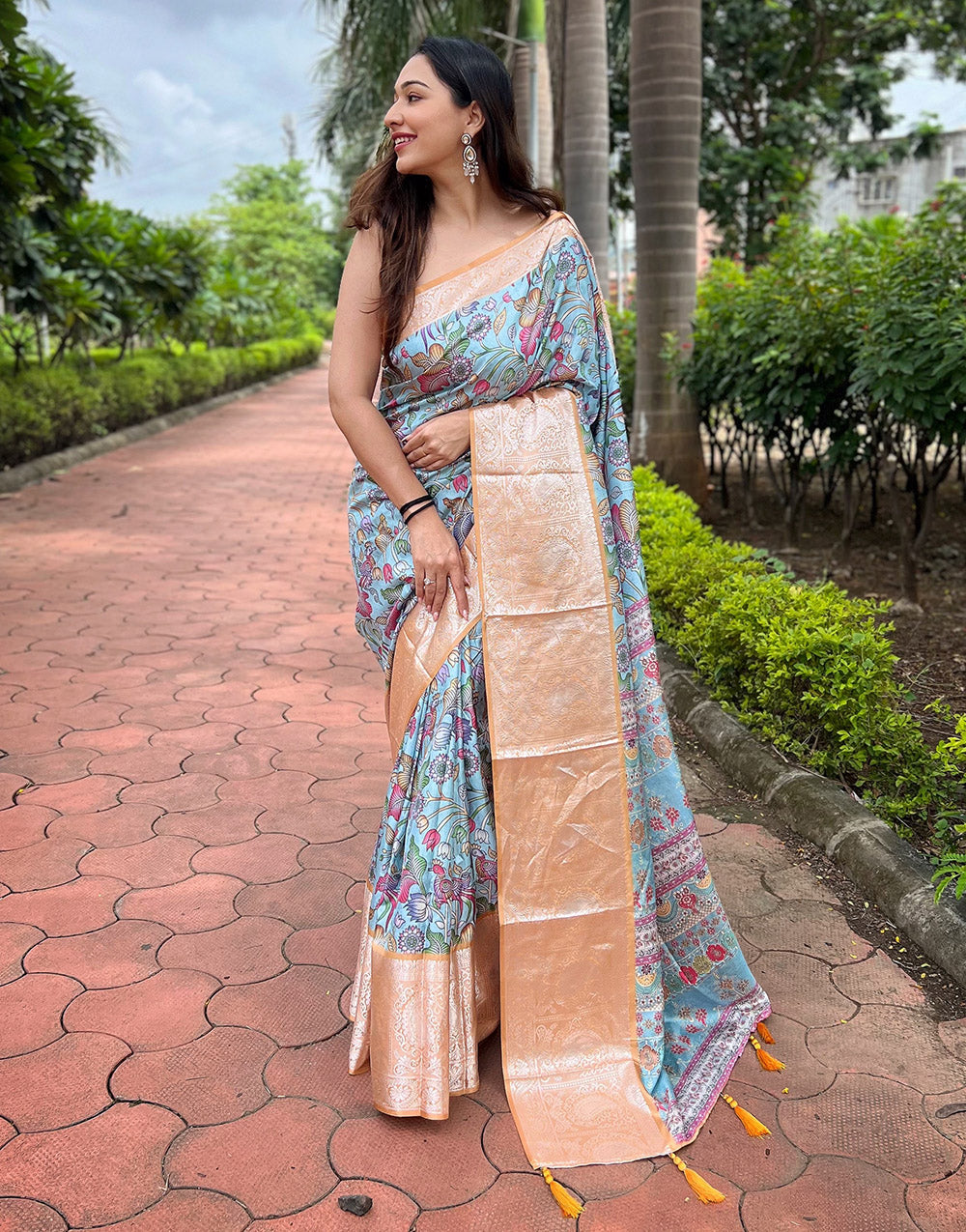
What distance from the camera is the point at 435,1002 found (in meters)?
1.95

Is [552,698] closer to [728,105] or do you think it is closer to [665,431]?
[665,431]

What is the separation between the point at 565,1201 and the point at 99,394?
434 inches

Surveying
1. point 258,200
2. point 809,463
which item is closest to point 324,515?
point 809,463

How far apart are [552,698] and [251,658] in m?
2.79

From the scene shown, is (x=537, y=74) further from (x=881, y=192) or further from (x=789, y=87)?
(x=881, y=192)

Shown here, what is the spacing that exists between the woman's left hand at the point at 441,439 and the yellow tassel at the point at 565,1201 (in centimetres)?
124

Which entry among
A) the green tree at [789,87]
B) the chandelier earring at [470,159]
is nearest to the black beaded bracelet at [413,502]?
the chandelier earring at [470,159]

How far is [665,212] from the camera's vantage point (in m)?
6.42

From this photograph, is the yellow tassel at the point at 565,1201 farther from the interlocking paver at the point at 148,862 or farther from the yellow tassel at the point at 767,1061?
the interlocking paver at the point at 148,862

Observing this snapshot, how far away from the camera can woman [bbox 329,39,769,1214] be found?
1.96m

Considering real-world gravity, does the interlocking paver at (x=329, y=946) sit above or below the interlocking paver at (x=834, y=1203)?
above

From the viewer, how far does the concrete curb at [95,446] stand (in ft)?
30.2

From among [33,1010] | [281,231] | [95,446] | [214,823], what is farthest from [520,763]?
[281,231]

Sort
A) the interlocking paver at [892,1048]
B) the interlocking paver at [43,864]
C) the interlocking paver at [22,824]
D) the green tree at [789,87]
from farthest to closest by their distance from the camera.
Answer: the green tree at [789,87] → the interlocking paver at [22,824] → the interlocking paver at [43,864] → the interlocking paver at [892,1048]
